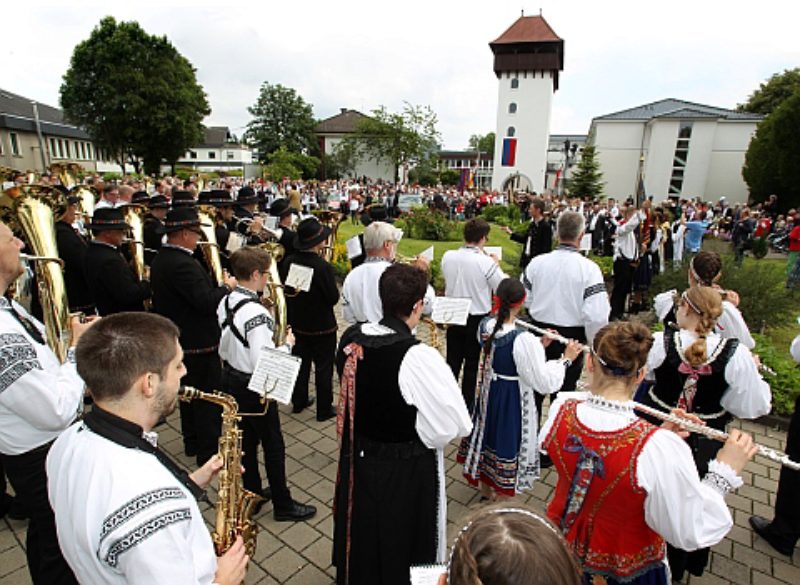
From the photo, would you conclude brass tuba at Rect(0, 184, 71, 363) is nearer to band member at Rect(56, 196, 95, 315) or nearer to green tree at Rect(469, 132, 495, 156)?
band member at Rect(56, 196, 95, 315)

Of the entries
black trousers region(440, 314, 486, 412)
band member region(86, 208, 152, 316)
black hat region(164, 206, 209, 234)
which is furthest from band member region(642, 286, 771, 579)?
band member region(86, 208, 152, 316)

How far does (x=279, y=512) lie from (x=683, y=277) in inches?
326

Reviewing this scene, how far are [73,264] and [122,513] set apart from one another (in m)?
4.69

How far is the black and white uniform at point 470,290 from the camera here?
5.16m

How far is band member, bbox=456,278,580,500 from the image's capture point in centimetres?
373

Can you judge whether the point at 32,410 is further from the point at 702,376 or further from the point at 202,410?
the point at 702,376

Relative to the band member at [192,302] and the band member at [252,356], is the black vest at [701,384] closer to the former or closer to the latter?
the band member at [252,356]

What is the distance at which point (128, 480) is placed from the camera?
4.68ft

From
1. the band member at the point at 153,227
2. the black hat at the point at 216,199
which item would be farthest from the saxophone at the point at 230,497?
the black hat at the point at 216,199

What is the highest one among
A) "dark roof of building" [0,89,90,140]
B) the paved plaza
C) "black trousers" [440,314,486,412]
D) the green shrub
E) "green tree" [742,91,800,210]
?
"dark roof of building" [0,89,90,140]

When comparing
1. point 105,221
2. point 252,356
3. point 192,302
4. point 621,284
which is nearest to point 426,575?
point 252,356

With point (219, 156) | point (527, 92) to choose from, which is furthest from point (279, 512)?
point (219, 156)

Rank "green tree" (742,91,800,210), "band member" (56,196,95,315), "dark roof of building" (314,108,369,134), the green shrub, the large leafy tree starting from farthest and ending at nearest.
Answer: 1. "dark roof of building" (314,108,369,134)
2. the large leafy tree
3. "green tree" (742,91,800,210)
4. the green shrub
5. "band member" (56,196,95,315)

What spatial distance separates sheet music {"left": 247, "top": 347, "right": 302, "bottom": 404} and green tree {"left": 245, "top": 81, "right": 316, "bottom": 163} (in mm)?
66538
